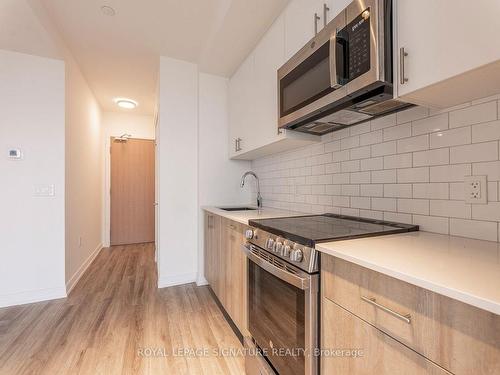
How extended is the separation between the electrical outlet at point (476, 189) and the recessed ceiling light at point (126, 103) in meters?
4.50

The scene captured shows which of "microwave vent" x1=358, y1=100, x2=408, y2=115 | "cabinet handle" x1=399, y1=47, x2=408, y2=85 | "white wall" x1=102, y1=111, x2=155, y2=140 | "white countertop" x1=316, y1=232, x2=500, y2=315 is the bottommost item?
"white countertop" x1=316, y1=232, x2=500, y2=315

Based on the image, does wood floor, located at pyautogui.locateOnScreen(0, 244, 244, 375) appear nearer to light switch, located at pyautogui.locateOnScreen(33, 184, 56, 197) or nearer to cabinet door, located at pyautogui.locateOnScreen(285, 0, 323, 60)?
light switch, located at pyautogui.locateOnScreen(33, 184, 56, 197)

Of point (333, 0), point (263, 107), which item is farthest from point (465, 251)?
point (263, 107)

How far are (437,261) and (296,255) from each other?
1.52 ft

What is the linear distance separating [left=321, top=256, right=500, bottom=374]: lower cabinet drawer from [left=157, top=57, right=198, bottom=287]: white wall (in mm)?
2257

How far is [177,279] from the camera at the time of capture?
2775 millimetres

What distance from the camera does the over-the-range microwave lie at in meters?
A: 0.94

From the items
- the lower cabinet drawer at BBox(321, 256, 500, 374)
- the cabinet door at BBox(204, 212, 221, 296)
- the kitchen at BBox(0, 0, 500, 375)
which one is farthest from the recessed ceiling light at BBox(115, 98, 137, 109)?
the lower cabinet drawer at BBox(321, 256, 500, 374)

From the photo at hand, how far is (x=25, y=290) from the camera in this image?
2359mm

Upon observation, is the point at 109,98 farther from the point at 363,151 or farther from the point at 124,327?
the point at 363,151

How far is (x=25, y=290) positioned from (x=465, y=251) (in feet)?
11.1

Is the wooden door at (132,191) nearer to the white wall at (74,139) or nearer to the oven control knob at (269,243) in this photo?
the white wall at (74,139)

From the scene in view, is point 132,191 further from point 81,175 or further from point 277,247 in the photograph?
point 277,247

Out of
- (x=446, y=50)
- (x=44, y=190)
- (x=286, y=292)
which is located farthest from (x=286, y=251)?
(x=44, y=190)
